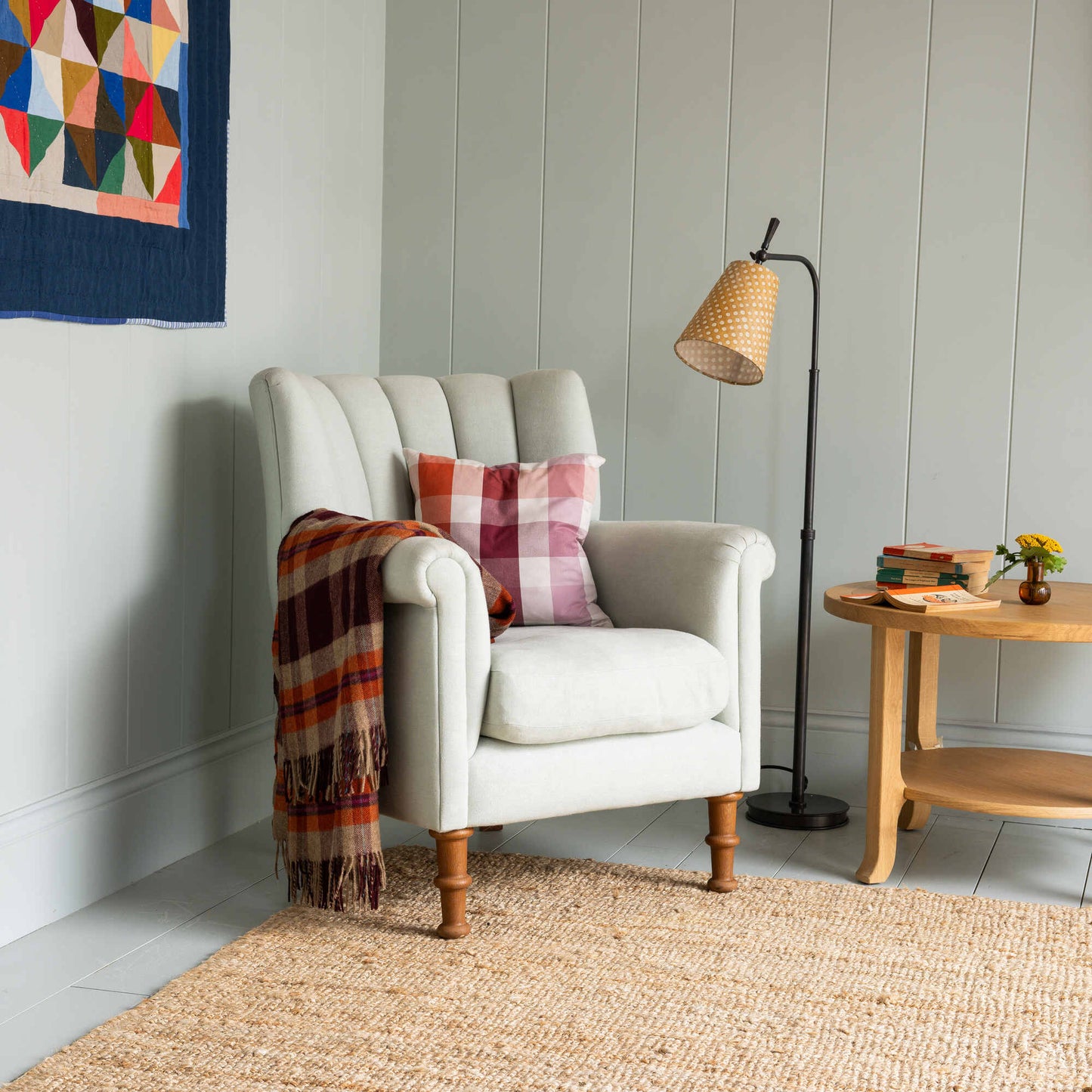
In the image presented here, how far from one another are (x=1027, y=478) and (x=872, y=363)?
0.45 meters

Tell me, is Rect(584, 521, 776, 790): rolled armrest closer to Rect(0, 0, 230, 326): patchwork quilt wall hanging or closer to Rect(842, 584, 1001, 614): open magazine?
Rect(842, 584, 1001, 614): open magazine

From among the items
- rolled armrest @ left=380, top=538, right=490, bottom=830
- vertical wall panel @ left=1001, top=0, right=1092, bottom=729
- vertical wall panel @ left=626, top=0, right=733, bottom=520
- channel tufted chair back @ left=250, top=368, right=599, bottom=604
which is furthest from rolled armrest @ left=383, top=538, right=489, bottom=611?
vertical wall panel @ left=1001, top=0, right=1092, bottom=729

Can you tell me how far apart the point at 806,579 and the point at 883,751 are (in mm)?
528

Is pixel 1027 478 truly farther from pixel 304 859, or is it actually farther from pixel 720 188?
pixel 304 859

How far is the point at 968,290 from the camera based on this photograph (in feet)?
9.62

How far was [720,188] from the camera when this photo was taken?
3096 mm

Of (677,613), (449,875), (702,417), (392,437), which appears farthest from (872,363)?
(449,875)

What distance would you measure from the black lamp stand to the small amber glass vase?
47 centimetres

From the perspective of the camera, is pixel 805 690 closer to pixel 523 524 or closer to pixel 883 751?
pixel 883 751

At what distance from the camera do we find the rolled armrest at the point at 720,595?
92.1 inches

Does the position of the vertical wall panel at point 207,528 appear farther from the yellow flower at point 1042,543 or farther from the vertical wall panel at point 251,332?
the yellow flower at point 1042,543

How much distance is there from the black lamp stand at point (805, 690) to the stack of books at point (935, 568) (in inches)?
10.4

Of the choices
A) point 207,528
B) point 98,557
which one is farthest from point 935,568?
point 98,557

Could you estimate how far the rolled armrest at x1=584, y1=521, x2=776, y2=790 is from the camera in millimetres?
2340
